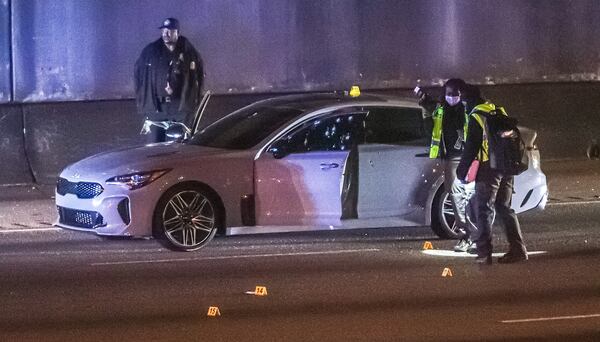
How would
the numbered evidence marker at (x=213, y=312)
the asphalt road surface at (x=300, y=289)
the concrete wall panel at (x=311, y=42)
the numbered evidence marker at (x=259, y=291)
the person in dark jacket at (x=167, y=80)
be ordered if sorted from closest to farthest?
the asphalt road surface at (x=300, y=289) → the numbered evidence marker at (x=213, y=312) → the numbered evidence marker at (x=259, y=291) → the person in dark jacket at (x=167, y=80) → the concrete wall panel at (x=311, y=42)

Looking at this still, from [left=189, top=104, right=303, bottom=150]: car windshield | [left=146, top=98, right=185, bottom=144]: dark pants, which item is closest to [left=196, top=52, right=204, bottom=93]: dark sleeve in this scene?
[left=146, top=98, right=185, bottom=144]: dark pants

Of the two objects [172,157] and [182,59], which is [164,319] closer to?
[172,157]

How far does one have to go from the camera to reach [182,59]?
15445mm

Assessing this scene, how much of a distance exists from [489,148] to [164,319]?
3.50 metres

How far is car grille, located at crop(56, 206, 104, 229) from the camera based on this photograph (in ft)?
40.7

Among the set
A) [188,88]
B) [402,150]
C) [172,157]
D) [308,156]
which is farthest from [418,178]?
[188,88]

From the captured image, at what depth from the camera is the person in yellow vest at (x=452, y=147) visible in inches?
484

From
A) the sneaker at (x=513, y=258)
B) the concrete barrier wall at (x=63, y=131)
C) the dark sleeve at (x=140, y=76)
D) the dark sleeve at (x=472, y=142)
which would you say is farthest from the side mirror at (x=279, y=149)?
the concrete barrier wall at (x=63, y=131)

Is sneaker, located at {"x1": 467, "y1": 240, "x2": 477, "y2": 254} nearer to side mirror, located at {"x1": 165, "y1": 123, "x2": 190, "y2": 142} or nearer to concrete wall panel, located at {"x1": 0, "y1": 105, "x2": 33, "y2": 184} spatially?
side mirror, located at {"x1": 165, "y1": 123, "x2": 190, "y2": 142}

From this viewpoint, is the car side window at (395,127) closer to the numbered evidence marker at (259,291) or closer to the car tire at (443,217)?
the car tire at (443,217)

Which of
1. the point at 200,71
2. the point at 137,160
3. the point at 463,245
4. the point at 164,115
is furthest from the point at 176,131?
the point at 463,245

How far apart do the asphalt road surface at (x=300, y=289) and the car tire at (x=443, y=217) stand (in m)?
0.12

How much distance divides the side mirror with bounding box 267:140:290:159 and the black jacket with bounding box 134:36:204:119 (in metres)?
3.06

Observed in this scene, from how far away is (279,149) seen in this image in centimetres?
1272
